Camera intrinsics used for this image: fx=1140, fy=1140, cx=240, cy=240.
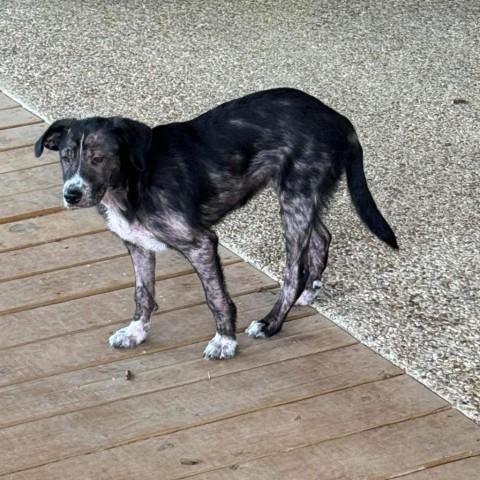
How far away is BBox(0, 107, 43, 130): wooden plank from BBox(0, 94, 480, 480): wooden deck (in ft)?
5.42

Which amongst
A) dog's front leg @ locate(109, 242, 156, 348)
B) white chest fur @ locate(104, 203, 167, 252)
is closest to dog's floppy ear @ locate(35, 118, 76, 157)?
white chest fur @ locate(104, 203, 167, 252)

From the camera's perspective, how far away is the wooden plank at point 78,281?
4.71m

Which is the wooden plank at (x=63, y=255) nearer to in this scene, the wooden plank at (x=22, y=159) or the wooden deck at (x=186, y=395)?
the wooden deck at (x=186, y=395)

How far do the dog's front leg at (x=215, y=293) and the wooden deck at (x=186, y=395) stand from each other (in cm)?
7

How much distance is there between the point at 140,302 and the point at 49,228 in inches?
45.3

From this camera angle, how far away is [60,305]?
15.3 feet

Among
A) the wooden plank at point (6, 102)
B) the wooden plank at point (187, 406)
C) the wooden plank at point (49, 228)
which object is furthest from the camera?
the wooden plank at point (6, 102)

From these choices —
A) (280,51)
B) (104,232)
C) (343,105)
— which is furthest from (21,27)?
(104,232)

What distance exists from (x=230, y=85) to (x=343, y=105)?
30.4 inches

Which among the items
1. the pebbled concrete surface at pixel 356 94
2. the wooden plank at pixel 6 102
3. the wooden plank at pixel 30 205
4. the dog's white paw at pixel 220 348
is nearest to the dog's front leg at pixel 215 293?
the dog's white paw at pixel 220 348

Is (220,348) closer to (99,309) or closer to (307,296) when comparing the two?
(307,296)

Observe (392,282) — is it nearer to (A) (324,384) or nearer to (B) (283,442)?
(A) (324,384)

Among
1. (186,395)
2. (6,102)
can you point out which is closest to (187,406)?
(186,395)

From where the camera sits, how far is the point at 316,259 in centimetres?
465
